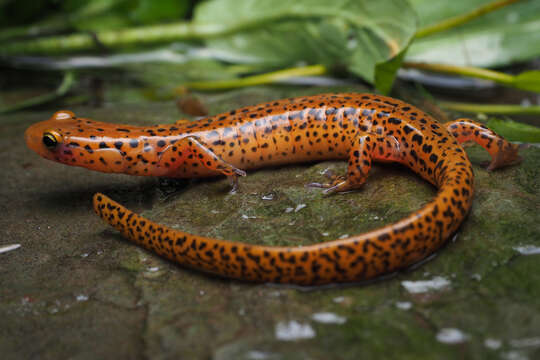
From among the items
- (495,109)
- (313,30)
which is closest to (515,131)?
(495,109)

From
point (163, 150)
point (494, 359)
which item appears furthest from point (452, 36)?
point (494, 359)

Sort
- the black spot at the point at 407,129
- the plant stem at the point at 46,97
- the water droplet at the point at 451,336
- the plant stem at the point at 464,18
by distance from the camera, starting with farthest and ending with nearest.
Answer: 1. the plant stem at the point at 46,97
2. the plant stem at the point at 464,18
3. the black spot at the point at 407,129
4. the water droplet at the point at 451,336

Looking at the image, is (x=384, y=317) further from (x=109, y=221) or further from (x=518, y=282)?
(x=109, y=221)

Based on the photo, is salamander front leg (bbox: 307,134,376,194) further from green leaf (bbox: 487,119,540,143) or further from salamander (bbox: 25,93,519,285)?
green leaf (bbox: 487,119,540,143)

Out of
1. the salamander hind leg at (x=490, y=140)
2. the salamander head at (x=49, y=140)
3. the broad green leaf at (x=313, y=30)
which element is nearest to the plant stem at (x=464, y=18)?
the broad green leaf at (x=313, y=30)

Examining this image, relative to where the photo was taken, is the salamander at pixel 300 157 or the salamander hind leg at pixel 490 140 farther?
the salamander hind leg at pixel 490 140

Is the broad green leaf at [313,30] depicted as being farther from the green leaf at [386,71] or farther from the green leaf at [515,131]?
the green leaf at [515,131]

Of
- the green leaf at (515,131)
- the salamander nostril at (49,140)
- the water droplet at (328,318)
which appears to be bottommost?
the water droplet at (328,318)

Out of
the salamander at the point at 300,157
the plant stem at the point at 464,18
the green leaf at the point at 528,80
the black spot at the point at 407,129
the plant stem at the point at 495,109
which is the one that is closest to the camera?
the salamander at the point at 300,157
